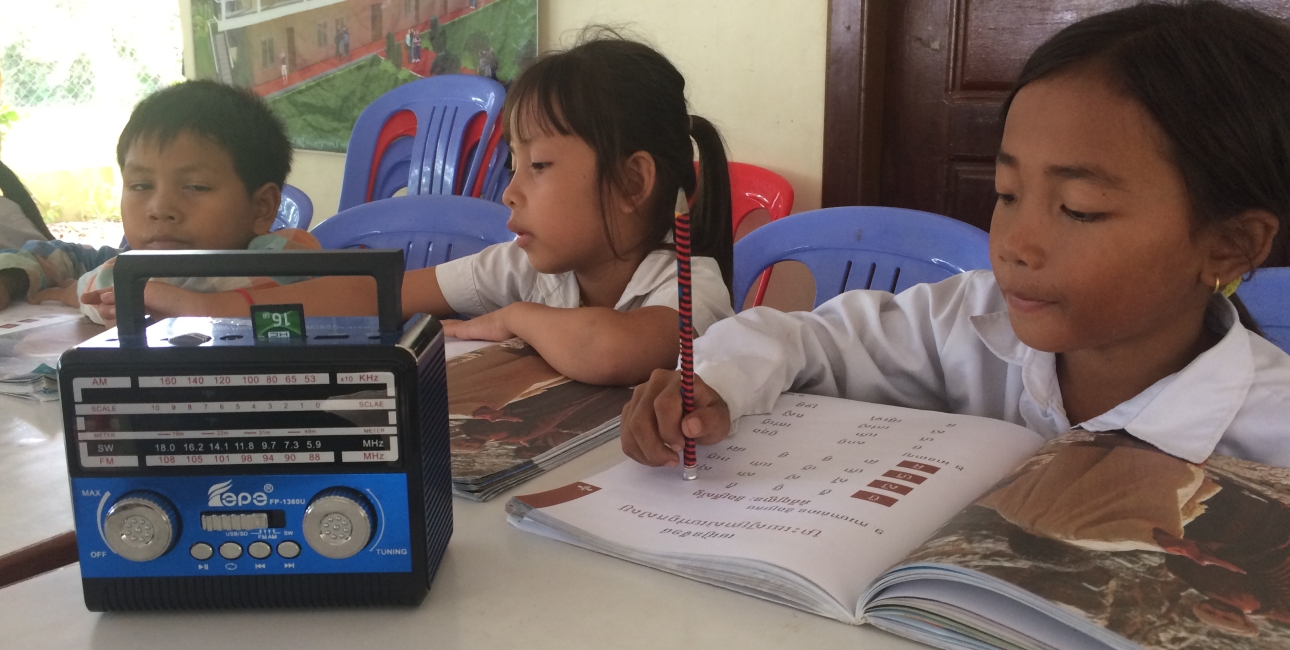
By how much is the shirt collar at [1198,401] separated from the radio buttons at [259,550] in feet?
1.80

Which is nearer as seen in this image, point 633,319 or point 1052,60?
point 1052,60

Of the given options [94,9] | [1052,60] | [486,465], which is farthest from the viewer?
[94,9]

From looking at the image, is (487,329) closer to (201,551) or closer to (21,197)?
(201,551)

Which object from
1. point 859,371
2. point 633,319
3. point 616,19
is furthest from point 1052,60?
point 616,19

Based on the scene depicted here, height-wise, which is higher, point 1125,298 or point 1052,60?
point 1052,60

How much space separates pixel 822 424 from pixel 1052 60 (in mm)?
349

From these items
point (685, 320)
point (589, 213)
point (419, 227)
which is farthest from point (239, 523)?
point (419, 227)

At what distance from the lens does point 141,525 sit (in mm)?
448

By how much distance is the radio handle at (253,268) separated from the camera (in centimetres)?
46

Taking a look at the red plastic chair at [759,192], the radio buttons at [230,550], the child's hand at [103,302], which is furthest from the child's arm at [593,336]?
the red plastic chair at [759,192]

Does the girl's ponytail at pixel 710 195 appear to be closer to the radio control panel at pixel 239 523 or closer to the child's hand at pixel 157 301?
the child's hand at pixel 157 301

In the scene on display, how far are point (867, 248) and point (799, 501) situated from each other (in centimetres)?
75

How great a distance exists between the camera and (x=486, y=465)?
664mm

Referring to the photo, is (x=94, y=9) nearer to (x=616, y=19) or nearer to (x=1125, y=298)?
(x=616, y=19)
